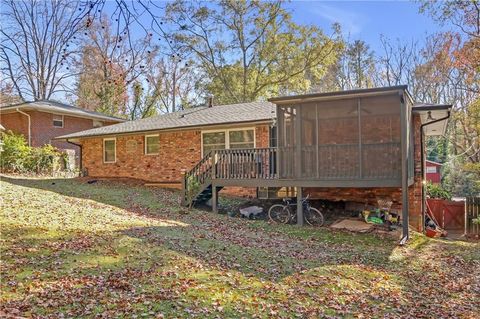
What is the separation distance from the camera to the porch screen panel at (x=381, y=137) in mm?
10953

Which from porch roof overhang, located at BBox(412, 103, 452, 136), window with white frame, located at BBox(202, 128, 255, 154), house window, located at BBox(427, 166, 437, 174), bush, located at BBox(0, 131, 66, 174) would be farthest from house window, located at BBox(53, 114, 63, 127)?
house window, located at BBox(427, 166, 437, 174)

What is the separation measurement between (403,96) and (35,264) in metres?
9.07

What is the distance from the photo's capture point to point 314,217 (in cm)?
1275

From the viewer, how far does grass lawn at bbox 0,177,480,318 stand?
5301mm

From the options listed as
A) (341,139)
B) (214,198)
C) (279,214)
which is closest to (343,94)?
(341,139)

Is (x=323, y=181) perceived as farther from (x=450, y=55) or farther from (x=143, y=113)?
(x=143, y=113)

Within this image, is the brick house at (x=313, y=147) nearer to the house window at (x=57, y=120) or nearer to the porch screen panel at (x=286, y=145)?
the porch screen panel at (x=286, y=145)

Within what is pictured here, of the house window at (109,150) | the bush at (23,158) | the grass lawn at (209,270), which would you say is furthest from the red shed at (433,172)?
the bush at (23,158)

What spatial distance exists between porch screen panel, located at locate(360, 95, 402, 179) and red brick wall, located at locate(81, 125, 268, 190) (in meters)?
4.06

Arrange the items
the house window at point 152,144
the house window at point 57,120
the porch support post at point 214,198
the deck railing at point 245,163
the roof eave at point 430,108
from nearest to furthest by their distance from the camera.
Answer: the roof eave at point 430,108
the deck railing at point 245,163
the porch support post at point 214,198
the house window at point 152,144
the house window at point 57,120

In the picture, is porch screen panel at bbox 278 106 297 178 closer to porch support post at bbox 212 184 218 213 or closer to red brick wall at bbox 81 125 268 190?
red brick wall at bbox 81 125 268 190

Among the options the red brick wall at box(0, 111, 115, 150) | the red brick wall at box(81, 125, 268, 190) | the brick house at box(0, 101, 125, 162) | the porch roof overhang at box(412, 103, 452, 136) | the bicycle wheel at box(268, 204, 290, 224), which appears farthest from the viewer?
the red brick wall at box(0, 111, 115, 150)

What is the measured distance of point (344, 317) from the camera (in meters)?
5.62

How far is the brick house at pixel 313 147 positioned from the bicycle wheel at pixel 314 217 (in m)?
0.74
